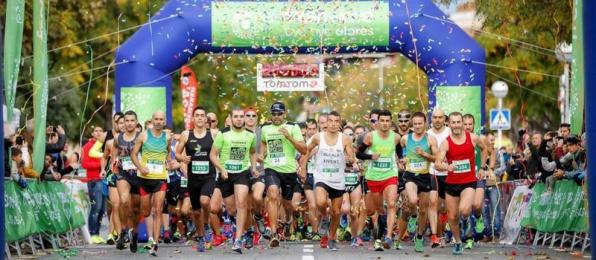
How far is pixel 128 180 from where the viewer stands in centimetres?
2112

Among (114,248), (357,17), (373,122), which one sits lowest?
(114,248)

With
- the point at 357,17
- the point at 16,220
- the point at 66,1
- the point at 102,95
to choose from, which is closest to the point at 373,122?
the point at 357,17

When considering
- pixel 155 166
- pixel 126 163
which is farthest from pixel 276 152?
pixel 126 163

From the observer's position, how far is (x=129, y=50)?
26.3m

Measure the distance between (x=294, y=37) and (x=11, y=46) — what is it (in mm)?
9326

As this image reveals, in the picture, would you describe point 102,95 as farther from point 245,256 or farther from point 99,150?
point 245,256

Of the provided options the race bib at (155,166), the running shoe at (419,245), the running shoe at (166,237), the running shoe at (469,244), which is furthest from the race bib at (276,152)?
the running shoe at (166,237)

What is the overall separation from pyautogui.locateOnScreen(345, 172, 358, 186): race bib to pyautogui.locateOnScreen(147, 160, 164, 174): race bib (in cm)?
348

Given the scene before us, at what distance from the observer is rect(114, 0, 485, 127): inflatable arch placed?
26312 mm

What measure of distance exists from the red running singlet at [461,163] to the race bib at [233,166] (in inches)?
106

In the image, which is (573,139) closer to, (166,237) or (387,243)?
(387,243)

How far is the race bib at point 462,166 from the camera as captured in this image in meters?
20.8

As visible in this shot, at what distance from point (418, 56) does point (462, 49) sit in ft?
2.60

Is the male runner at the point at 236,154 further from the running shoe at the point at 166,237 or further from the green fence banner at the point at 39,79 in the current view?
the running shoe at the point at 166,237
